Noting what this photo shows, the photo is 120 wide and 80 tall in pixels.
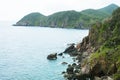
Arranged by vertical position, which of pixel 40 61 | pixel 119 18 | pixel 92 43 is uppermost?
pixel 119 18

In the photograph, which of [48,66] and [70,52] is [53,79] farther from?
[70,52]

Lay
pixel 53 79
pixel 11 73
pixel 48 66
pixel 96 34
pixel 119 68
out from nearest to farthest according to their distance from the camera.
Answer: pixel 119 68 → pixel 53 79 → pixel 11 73 → pixel 48 66 → pixel 96 34

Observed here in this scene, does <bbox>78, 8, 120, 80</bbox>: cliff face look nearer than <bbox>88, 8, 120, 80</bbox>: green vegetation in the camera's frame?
No

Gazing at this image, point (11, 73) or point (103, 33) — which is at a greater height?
point (103, 33)

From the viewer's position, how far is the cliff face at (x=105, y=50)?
7319 centimetres

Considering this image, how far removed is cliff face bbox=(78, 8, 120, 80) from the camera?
73188 mm

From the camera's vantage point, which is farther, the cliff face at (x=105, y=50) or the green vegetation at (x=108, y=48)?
the cliff face at (x=105, y=50)

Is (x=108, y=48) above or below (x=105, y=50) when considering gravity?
above

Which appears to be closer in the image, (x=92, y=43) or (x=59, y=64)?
(x=59, y=64)

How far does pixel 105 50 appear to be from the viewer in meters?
82.1

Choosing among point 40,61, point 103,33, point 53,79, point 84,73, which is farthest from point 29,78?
point 103,33

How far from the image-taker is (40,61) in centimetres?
11194

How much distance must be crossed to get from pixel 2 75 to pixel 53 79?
56.0 ft

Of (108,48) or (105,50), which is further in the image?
(108,48)
